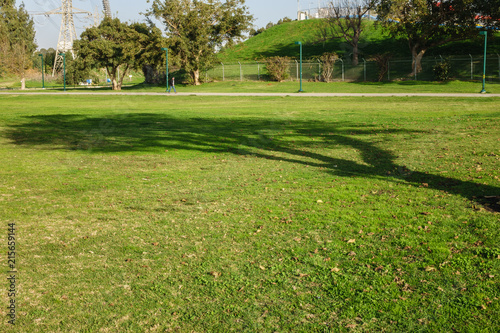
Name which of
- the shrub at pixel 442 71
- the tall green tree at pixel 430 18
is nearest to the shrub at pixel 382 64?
the tall green tree at pixel 430 18

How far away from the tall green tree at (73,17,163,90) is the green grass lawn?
42341 millimetres

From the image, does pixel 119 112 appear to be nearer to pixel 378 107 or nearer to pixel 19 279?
pixel 378 107

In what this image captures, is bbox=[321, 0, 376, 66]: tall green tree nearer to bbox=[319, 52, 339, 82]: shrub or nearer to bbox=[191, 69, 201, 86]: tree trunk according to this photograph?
bbox=[319, 52, 339, 82]: shrub

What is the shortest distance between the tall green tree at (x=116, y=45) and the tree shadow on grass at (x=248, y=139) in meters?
33.7

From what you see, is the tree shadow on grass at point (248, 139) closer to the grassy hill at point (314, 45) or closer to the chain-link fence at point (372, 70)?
the chain-link fence at point (372, 70)

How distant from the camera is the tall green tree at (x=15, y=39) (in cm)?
6444

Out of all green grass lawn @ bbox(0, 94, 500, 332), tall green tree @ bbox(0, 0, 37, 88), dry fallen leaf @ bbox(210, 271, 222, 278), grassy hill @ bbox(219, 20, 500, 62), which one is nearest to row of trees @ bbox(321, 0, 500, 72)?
grassy hill @ bbox(219, 20, 500, 62)

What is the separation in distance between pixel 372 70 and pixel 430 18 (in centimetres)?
1064

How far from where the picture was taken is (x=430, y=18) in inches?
1722

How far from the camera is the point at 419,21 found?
46.3m

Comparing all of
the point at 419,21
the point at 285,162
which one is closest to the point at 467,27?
the point at 419,21

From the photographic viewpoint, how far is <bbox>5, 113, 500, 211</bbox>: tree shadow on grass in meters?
9.48

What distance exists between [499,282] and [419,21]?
156ft

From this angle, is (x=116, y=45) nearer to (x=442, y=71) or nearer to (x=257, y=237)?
(x=442, y=71)
